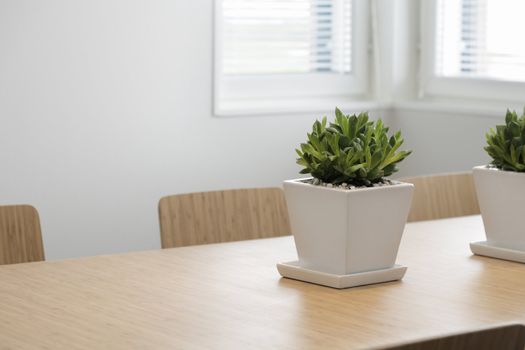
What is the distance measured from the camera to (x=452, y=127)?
3.93 meters

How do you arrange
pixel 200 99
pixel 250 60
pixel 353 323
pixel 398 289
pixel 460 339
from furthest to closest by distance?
pixel 250 60 → pixel 200 99 → pixel 398 289 → pixel 353 323 → pixel 460 339

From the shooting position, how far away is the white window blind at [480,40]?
12.3ft

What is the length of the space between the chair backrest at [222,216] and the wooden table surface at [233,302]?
0.26 metres

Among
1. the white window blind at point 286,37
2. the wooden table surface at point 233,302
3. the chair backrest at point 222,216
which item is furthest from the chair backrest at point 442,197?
the white window blind at point 286,37

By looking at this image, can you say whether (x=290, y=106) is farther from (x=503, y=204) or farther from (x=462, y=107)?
(x=503, y=204)

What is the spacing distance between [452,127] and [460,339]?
2.86 meters

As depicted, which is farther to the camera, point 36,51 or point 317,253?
point 36,51

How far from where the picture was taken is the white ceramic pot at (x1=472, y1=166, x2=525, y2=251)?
185 centimetres

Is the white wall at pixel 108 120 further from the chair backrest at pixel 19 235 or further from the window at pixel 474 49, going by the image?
the chair backrest at pixel 19 235

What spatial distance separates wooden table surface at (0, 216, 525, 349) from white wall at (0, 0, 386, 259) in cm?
152

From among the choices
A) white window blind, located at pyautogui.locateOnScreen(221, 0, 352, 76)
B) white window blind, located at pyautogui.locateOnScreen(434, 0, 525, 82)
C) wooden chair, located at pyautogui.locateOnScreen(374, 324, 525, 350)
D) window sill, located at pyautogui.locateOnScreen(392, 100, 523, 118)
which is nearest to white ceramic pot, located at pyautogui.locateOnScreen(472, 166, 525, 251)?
wooden chair, located at pyautogui.locateOnScreen(374, 324, 525, 350)

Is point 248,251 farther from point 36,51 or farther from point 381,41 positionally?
point 381,41

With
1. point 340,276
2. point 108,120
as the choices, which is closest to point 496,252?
point 340,276

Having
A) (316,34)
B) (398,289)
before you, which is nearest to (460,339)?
(398,289)
